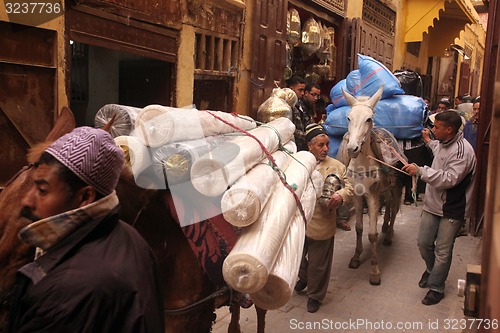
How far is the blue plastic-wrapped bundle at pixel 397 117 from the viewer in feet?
23.6

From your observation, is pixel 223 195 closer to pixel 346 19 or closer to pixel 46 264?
pixel 46 264

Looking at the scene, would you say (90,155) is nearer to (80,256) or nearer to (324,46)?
(80,256)

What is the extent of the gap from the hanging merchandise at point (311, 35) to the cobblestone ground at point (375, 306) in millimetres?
4772

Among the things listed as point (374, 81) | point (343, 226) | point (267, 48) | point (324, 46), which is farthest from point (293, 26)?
point (343, 226)

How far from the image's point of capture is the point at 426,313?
4.67 m

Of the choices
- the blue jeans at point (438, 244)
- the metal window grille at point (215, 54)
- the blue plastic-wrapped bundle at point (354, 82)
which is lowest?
the blue jeans at point (438, 244)

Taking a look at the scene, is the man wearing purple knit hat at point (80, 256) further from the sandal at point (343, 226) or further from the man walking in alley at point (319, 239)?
the sandal at point (343, 226)

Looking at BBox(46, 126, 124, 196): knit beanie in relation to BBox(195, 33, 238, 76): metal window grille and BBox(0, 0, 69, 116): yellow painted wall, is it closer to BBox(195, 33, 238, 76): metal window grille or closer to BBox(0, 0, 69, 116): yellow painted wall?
BBox(0, 0, 69, 116): yellow painted wall

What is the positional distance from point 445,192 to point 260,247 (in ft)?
11.4

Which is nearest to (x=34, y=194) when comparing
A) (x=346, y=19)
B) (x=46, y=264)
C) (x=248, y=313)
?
(x=46, y=264)

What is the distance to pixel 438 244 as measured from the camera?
4844mm

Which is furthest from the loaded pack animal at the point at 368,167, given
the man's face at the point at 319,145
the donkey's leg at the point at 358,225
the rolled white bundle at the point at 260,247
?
the rolled white bundle at the point at 260,247

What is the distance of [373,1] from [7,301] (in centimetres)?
1268

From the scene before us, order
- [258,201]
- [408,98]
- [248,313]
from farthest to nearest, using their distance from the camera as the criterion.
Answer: [408,98] → [248,313] → [258,201]
